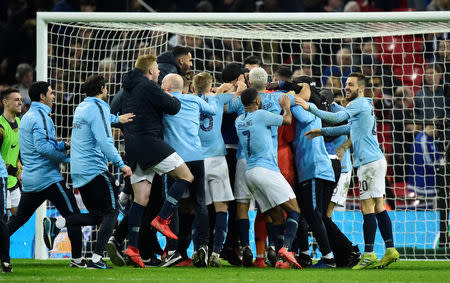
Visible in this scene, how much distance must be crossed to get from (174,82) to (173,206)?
1.36 metres

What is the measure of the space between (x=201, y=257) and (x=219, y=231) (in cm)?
34

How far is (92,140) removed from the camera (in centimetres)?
845

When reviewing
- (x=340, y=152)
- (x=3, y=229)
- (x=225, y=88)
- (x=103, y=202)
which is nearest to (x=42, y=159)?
(x=103, y=202)

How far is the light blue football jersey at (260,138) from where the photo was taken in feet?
28.0

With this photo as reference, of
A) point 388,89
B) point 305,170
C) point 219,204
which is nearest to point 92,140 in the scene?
point 219,204

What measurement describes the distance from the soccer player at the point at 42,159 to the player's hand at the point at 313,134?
8.36 ft

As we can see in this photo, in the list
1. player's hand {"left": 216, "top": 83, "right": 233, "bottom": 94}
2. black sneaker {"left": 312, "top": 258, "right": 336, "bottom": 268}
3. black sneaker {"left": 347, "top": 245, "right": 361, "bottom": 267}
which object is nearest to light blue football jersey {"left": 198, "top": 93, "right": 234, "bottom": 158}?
player's hand {"left": 216, "top": 83, "right": 233, "bottom": 94}

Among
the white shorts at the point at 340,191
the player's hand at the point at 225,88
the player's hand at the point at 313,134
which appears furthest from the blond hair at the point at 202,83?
the white shorts at the point at 340,191

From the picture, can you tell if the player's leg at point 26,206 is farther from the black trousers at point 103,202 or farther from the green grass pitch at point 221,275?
the black trousers at point 103,202

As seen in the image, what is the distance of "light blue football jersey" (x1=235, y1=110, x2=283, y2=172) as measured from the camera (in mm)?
8531

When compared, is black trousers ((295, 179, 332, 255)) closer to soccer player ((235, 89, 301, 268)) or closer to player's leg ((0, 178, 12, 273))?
soccer player ((235, 89, 301, 268))

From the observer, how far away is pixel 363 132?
29.7ft

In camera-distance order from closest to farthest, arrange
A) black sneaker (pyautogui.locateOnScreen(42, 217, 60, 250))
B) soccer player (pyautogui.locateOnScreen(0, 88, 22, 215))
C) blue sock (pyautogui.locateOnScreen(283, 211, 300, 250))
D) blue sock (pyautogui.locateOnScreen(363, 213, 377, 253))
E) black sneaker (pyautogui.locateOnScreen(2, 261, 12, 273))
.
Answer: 1. black sneaker (pyautogui.locateOnScreen(2, 261, 12, 273))
2. blue sock (pyautogui.locateOnScreen(283, 211, 300, 250))
3. black sneaker (pyautogui.locateOnScreen(42, 217, 60, 250))
4. blue sock (pyautogui.locateOnScreen(363, 213, 377, 253))
5. soccer player (pyautogui.locateOnScreen(0, 88, 22, 215))

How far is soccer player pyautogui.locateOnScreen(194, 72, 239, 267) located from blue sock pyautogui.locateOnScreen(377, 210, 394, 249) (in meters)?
1.62
